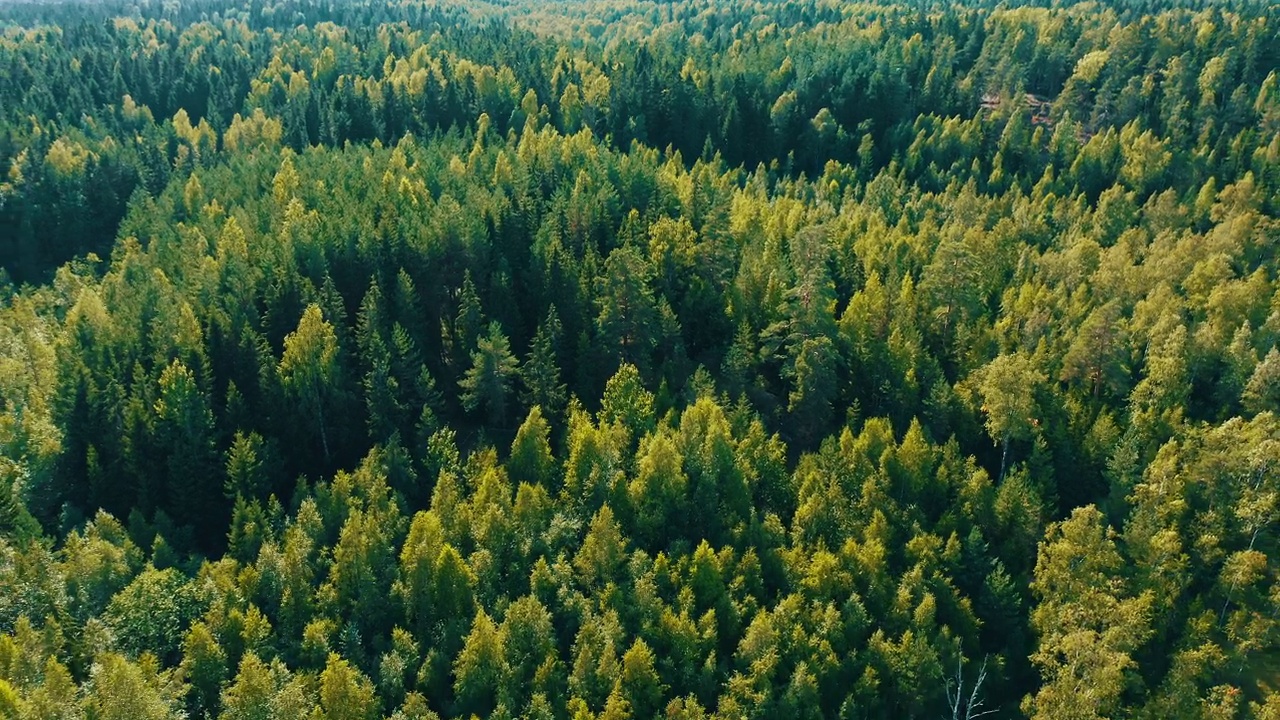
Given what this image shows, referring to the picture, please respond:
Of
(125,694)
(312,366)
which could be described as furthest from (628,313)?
(125,694)

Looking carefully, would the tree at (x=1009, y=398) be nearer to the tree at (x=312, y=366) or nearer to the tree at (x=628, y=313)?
the tree at (x=628, y=313)

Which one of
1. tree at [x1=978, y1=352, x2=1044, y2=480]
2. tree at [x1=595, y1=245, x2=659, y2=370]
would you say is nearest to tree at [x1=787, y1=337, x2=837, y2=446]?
tree at [x1=978, y1=352, x2=1044, y2=480]

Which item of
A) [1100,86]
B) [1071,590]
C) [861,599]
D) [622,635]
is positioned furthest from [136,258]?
[1100,86]

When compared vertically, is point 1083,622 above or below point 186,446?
below

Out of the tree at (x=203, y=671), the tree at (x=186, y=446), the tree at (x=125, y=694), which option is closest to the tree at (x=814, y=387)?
the tree at (x=203, y=671)

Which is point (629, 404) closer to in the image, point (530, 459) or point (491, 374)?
point (530, 459)

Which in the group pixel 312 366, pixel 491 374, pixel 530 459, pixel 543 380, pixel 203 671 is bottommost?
pixel 203 671

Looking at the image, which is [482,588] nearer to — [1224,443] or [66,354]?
[66,354]
